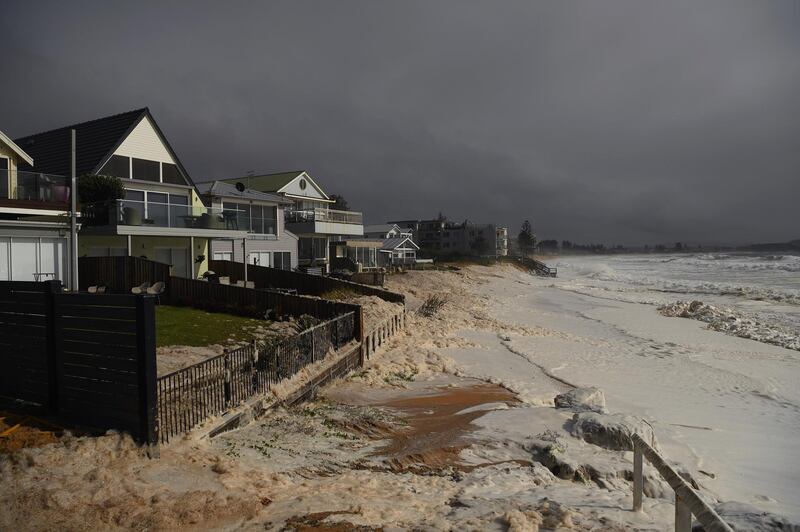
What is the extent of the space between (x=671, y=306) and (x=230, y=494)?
36.6 metres

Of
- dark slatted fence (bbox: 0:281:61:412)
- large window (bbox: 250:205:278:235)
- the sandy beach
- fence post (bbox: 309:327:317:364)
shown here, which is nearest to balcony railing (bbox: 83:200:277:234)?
large window (bbox: 250:205:278:235)

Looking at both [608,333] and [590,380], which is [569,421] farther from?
[608,333]

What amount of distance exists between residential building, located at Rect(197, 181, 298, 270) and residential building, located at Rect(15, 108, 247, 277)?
117 inches

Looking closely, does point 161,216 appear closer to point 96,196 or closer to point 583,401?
point 96,196

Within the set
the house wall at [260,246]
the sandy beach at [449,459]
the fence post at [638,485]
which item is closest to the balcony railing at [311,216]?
the house wall at [260,246]

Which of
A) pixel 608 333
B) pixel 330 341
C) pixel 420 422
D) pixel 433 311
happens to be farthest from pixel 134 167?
pixel 608 333

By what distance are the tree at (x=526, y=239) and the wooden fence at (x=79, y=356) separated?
6803 inches

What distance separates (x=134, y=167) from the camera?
90.9 ft

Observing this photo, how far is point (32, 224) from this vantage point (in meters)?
19.0

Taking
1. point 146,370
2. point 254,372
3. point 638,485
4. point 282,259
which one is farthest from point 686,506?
point 282,259

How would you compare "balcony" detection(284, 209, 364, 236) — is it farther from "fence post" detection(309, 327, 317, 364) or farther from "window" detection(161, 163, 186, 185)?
"fence post" detection(309, 327, 317, 364)

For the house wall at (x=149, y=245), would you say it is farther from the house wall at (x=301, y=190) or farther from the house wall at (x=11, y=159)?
the house wall at (x=301, y=190)

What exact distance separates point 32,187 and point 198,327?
913 centimetres

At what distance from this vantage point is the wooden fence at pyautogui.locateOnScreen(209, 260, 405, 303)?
2577cm
